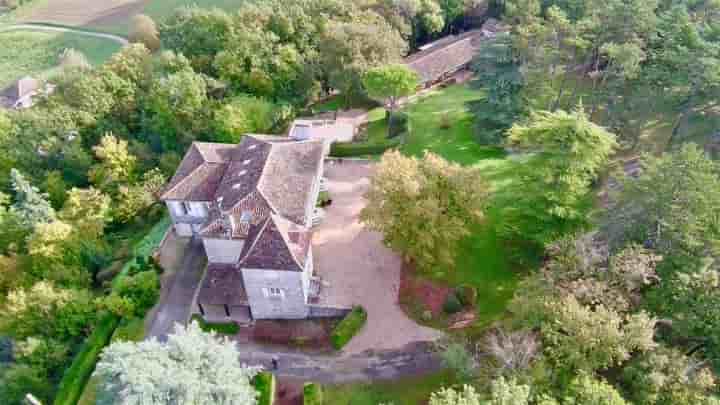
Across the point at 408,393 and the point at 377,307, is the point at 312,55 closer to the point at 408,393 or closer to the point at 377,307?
the point at 377,307

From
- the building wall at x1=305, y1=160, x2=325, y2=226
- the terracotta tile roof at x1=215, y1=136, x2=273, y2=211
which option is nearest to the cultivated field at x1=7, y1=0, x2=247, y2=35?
the terracotta tile roof at x1=215, y1=136, x2=273, y2=211

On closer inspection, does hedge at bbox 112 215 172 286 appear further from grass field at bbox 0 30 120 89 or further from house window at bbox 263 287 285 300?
grass field at bbox 0 30 120 89

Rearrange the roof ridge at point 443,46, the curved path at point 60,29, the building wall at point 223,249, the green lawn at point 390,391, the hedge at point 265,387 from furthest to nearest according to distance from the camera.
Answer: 1. the curved path at point 60,29
2. the roof ridge at point 443,46
3. the building wall at point 223,249
4. the green lawn at point 390,391
5. the hedge at point 265,387

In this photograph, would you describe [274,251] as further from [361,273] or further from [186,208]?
[186,208]

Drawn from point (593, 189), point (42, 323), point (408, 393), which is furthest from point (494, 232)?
point (42, 323)

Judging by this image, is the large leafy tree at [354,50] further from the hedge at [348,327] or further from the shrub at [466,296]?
the hedge at [348,327]

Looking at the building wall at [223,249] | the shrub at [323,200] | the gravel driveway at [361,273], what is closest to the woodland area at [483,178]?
the gravel driveway at [361,273]

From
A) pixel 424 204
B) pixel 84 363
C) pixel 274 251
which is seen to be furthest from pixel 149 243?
pixel 424 204
